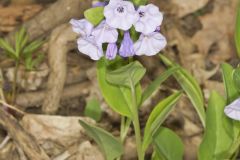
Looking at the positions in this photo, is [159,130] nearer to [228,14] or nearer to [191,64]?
[191,64]

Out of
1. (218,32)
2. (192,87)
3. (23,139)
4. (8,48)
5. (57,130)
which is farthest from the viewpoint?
(218,32)

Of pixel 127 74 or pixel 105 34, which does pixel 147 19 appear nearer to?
pixel 105 34

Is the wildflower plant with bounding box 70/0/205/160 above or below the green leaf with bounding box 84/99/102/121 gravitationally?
above

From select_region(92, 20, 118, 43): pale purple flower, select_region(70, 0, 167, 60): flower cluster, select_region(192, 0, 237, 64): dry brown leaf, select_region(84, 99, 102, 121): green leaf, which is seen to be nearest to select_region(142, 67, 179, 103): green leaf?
select_region(70, 0, 167, 60): flower cluster

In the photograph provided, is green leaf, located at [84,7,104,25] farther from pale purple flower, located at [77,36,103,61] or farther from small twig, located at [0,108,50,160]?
small twig, located at [0,108,50,160]

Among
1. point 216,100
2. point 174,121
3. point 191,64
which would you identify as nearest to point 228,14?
point 191,64

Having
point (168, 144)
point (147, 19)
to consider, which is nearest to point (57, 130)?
point (168, 144)

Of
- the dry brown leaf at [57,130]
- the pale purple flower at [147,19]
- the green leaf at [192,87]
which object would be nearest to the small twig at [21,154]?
→ the dry brown leaf at [57,130]
